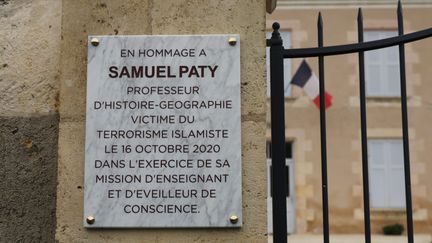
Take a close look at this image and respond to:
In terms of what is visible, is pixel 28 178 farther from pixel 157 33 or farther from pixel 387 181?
pixel 387 181

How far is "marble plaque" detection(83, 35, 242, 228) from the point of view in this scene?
2227 mm

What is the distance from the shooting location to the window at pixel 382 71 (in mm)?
15359

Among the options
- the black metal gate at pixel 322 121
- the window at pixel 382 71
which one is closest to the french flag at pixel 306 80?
the window at pixel 382 71

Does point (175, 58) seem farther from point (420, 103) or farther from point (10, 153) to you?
point (420, 103)

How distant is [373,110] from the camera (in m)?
15.3

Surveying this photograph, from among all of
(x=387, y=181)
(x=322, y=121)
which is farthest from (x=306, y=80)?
(x=322, y=121)

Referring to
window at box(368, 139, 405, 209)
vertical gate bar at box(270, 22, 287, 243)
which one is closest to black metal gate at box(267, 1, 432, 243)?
vertical gate bar at box(270, 22, 287, 243)

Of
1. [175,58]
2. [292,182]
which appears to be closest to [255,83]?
[175,58]

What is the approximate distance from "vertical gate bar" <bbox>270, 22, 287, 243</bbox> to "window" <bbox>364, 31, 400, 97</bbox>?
13.3m

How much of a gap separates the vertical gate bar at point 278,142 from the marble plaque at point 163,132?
21 cm

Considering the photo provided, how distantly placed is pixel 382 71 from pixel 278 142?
13.6 metres

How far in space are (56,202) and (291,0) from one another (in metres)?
13.6

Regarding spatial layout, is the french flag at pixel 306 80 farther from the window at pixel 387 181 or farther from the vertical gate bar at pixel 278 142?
the vertical gate bar at pixel 278 142

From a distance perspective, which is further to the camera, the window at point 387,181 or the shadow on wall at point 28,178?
the window at point 387,181
